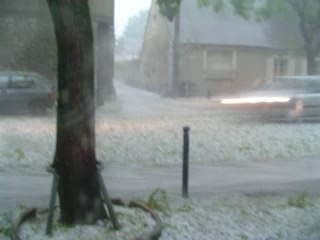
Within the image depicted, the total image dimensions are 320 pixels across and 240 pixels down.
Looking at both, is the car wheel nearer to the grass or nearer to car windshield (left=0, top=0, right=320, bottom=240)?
car windshield (left=0, top=0, right=320, bottom=240)

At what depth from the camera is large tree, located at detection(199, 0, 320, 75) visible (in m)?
28.0

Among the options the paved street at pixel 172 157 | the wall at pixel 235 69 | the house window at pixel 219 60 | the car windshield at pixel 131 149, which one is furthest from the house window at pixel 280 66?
the paved street at pixel 172 157

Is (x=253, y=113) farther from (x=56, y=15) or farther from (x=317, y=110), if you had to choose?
(x=56, y=15)

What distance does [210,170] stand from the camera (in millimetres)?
10781

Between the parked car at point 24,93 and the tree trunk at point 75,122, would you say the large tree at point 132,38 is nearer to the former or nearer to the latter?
the parked car at point 24,93

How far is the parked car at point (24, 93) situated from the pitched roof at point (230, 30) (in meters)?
15.0

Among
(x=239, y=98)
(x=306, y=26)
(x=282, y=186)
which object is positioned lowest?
(x=282, y=186)

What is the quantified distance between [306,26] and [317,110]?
14209 mm

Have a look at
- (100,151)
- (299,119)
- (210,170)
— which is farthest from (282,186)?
(299,119)

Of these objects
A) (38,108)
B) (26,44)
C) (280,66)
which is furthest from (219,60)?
(38,108)

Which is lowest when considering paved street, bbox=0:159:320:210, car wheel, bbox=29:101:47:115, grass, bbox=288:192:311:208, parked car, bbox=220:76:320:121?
paved street, bbox=0:159:320:210

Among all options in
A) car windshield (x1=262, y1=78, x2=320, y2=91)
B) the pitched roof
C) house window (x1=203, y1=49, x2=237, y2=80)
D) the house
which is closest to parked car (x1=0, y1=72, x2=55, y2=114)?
car windshield (x1=262, y1=78, x2=320, y2=91)

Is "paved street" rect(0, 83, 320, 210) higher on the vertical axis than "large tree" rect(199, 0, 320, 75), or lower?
lower

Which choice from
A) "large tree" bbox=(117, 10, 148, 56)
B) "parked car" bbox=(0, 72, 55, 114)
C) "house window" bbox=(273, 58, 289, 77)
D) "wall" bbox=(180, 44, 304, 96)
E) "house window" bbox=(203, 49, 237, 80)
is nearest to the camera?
"parked car" bbox=(0, 72, 55, 114)
